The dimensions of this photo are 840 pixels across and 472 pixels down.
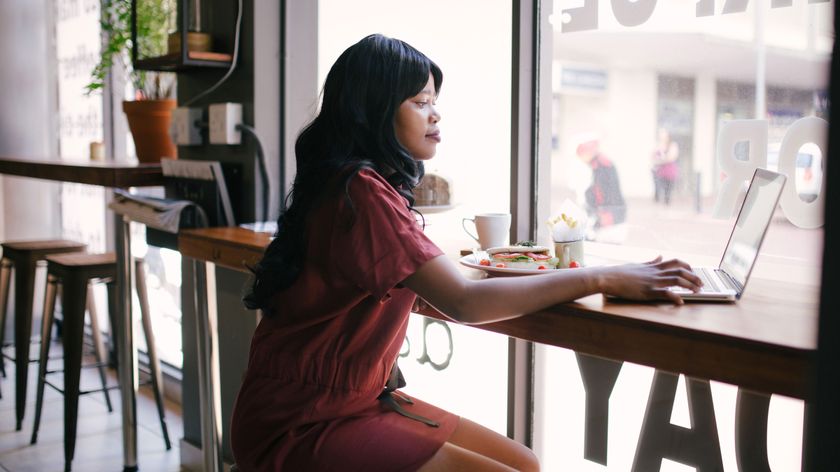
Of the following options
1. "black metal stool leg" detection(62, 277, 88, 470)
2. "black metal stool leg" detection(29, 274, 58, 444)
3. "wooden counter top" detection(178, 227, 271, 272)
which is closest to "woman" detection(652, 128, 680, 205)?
"wooden counter top" detection(178, 227, 271, 272)

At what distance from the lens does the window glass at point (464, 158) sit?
217 centimetres

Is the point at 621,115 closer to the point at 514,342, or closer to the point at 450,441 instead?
the point at 514,342

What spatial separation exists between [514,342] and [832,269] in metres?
1.53

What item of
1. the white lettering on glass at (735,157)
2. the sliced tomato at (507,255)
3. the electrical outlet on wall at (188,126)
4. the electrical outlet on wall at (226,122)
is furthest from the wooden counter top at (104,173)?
the white lettering on glass at (735,157)

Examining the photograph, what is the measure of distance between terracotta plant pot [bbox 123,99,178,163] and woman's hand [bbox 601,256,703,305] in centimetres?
221

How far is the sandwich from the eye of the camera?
149 cm

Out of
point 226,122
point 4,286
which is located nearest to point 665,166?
point 226,122

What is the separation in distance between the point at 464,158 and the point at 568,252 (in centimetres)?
81

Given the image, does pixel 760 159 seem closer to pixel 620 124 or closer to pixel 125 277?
A: pixel 620 124

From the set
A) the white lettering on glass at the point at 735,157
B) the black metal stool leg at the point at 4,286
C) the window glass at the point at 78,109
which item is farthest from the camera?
the window glass at the point at 78,109

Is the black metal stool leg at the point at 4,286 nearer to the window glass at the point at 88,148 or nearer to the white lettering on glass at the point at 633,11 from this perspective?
the window glass at the point at 88,148

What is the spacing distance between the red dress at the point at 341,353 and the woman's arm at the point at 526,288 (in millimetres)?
40

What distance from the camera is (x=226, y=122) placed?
2.60 metres

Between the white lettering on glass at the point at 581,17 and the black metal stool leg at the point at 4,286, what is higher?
the white lettering on glass at the point at 581,17
